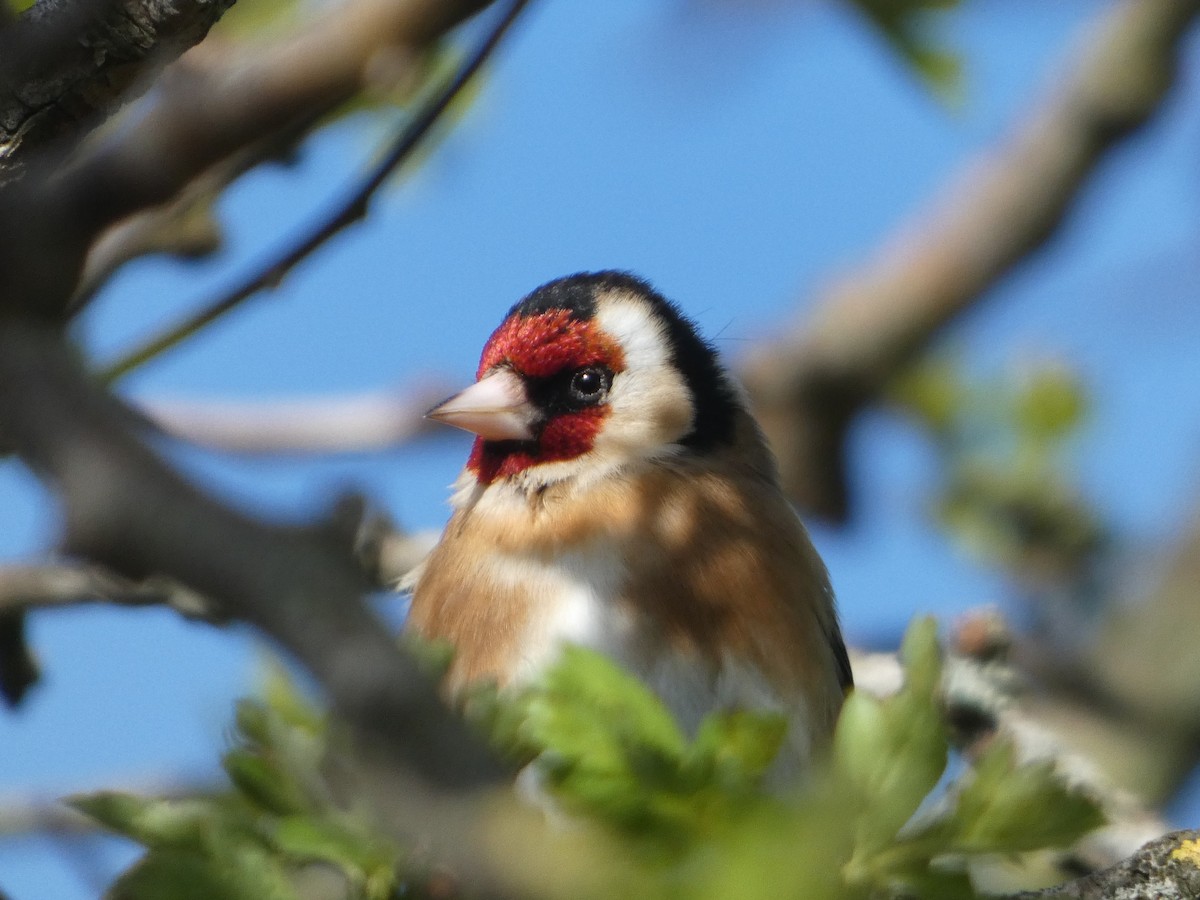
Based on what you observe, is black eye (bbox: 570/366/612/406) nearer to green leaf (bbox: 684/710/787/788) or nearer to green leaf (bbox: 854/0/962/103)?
green leaf (bbox: 854/0/962/103)

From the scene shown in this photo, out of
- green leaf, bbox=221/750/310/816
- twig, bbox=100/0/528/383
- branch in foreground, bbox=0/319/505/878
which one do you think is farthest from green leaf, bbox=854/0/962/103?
branch in foreground, bbox=0/319/505/878

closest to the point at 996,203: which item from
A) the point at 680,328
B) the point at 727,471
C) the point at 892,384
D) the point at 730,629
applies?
the point at 892,384

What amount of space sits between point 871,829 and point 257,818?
1.67 ft

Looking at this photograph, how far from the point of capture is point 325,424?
4.03m

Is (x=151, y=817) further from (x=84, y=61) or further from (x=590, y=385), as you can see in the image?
(x=590, y=385)

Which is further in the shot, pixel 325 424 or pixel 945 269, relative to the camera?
pixel 945 269

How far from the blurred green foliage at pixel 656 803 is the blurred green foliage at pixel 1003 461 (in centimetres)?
376

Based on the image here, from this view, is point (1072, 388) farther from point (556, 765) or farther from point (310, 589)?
point (310, 589)

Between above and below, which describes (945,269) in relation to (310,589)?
below

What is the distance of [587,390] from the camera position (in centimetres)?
332

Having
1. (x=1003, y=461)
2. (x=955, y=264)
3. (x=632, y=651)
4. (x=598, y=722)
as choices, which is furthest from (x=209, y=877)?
(x=1003, y=461)

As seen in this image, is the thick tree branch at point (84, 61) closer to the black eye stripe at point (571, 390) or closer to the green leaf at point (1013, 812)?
the green leaf at point (1013, 812)

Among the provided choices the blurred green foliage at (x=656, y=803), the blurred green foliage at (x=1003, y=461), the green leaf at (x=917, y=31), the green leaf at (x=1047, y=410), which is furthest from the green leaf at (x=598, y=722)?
the green leaf at (x=1047, y=410)

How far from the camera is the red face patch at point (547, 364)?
317cm
